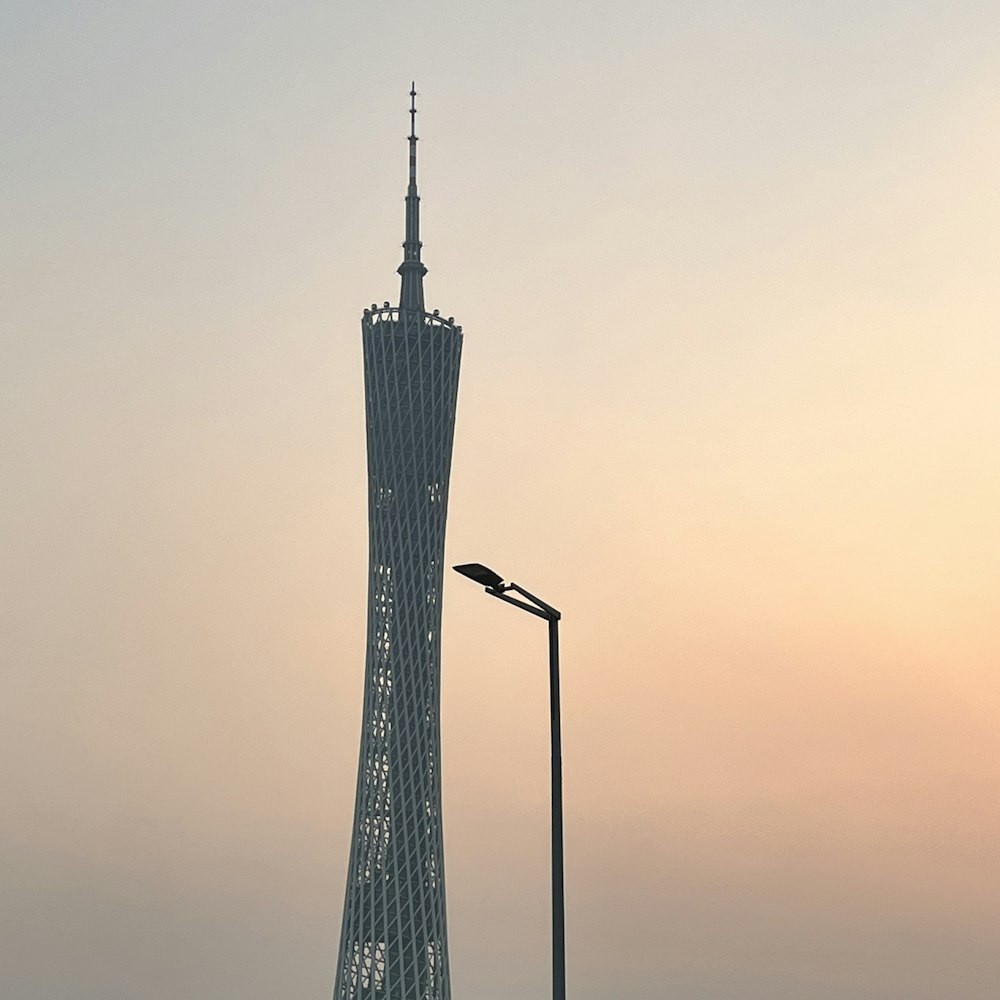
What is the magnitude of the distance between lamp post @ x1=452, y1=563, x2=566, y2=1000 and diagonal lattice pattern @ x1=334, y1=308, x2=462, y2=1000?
58068 mm

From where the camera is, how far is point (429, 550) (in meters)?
85.2

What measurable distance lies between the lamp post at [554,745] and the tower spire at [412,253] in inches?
2777

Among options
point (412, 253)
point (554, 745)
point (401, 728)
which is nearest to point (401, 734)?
point (401, 728)

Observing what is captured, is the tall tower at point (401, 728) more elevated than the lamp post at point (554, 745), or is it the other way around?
the tall tower at point (401, 728)

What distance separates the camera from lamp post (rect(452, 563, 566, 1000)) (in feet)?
82.4

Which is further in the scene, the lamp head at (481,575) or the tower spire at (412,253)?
the tower spire at (412,253)

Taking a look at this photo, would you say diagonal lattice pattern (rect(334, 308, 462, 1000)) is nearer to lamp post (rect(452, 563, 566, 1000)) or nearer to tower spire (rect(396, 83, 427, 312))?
tower spire (rect(396, 83, 427, 312))

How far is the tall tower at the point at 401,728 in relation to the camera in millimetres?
84375

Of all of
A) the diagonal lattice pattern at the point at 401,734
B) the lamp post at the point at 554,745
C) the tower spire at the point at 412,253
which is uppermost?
the tower spire at the point at 412,253

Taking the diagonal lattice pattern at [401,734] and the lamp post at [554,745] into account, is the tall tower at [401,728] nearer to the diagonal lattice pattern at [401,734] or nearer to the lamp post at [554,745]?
the diagonal lattice pattern at [401,734]

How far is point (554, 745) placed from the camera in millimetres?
26344

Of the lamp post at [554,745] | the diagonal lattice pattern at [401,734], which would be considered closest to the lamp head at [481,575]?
the lamp post at [554,745]

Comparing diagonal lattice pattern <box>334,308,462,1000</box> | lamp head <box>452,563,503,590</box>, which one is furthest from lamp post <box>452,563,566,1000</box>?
diagonal lattice pattern <box>334,308,462,1000</box>

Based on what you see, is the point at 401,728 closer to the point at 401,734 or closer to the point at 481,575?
the point at 401,734
